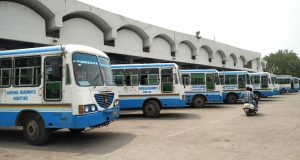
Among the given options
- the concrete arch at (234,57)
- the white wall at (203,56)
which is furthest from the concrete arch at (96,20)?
the concrete arch at (234,57)

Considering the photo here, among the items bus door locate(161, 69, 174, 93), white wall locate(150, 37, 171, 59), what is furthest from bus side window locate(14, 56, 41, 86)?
white wall locate(150, 37, 171, 59)

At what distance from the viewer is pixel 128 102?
14062 mm

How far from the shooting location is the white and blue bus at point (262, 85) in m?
23.7

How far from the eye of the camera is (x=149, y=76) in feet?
46.3

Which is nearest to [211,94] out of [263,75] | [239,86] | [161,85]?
[239,86]

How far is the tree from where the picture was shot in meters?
81.9

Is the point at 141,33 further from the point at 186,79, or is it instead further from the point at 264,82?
the point at 264,82

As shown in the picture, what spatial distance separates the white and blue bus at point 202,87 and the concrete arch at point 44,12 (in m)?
9.81

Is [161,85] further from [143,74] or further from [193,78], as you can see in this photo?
[193,78]

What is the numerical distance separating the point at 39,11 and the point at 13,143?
12.9m

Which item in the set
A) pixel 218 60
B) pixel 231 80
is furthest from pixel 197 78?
pixel 218 60

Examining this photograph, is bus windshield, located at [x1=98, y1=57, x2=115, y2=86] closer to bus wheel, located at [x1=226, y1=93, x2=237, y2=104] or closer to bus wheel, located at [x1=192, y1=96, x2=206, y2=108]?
bus wheel, located at [x1=192, y1=96, x2=206, y2=108]

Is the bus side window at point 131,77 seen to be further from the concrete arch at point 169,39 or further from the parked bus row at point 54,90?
the concrete arch at point 169,39

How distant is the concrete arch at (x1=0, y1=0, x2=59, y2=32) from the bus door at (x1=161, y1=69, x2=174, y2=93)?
30.3 ft
